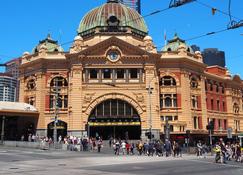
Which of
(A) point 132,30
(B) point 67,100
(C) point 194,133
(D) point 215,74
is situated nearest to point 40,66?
(B) point 67,100

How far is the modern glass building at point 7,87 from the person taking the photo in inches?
2242

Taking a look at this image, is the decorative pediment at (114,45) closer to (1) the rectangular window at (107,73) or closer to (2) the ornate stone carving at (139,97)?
(1) the rectangular window at (107,73)

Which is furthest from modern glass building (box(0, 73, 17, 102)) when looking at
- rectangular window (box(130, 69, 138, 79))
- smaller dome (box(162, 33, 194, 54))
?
smaller dome (box(162, 33, 194, 54))

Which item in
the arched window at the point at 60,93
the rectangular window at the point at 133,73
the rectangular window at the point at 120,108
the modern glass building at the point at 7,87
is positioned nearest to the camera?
the modern glass building at the point at 7,87

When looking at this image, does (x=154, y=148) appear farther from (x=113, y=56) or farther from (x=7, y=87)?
(x=7, y=87)

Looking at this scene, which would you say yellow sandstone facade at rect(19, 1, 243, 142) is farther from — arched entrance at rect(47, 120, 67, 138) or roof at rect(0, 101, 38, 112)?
roof at rect(0, 101, 38, 112)

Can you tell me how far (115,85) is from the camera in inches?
2475

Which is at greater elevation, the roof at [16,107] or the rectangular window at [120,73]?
the rectangular window at [120,73]

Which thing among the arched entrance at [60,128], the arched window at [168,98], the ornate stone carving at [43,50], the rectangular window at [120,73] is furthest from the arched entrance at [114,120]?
the ornate stone carving at [43,50]

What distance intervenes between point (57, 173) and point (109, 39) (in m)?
45.9

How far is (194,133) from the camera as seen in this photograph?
218 feet

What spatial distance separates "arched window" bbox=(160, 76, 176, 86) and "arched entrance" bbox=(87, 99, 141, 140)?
8225 mm

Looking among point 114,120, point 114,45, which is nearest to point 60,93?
point 114,120

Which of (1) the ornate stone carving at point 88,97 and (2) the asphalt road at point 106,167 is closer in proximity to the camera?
(2) the asphalt road at point 106,167
